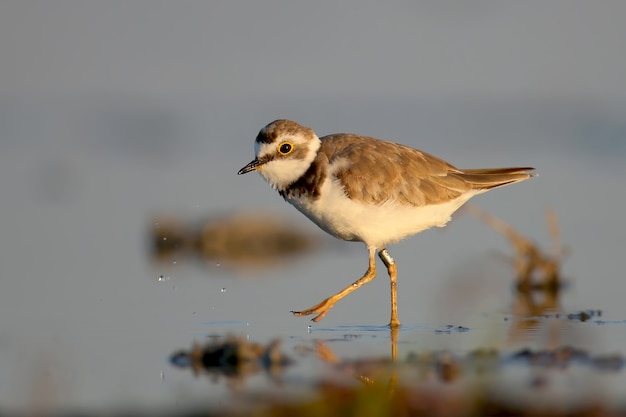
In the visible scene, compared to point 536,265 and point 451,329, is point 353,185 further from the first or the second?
point 536,265

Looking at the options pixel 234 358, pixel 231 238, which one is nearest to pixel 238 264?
pixel 231 238

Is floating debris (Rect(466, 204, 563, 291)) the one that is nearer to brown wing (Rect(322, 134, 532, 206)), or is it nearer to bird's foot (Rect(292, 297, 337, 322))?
brown wing (Rect(322, 134, 532, 206))

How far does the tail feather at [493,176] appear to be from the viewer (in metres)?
9.28

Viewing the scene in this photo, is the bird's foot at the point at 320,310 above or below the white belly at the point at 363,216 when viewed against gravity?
below

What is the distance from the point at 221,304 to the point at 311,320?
97 centimetres

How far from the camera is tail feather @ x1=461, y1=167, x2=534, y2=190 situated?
30.5ft

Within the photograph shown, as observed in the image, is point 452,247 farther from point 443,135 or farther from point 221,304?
point 443,135

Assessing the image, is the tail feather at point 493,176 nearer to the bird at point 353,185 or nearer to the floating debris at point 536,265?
the bird at point 353,185

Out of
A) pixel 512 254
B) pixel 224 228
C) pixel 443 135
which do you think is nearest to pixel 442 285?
pixel 512 254

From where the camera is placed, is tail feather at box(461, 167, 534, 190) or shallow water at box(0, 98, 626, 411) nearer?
shallow water at box(0, 98, 626, 411)

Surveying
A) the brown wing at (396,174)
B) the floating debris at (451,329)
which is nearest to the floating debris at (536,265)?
the brown wing at (396,174)

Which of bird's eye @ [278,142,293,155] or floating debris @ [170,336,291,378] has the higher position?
bird's eye @ [278,142,293,155]

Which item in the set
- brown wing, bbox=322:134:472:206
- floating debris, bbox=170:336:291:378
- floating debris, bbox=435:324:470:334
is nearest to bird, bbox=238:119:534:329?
brown wing, bbox=322:134:472:206

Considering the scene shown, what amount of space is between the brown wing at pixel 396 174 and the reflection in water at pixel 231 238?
2.97m
